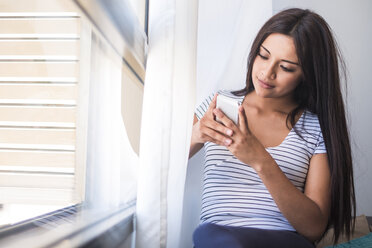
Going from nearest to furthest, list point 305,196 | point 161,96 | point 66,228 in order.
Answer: point 66,228 < point 161,96 < point 305,196

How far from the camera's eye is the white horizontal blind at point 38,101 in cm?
35

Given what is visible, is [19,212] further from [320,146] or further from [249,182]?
[320,146]

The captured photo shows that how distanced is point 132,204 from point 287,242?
415 mm

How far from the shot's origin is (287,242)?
84cm

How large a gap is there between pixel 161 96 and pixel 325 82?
602 mm

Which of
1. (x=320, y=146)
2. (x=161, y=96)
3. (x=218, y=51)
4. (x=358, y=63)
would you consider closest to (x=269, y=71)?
(x=218, y=51)

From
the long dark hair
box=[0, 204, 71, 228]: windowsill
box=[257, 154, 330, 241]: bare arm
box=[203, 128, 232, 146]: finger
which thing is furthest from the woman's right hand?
box=[0, 204, 71, 228]: windowsill

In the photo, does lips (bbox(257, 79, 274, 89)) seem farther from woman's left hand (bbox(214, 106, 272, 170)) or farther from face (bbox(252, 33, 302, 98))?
woman's left hand (bbox(214, 106, 272, 170))

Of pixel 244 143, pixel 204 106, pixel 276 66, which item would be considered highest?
pixel 276 66

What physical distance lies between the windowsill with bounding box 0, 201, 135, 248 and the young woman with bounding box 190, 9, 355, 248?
10.3 inches

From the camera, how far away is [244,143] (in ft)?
2.73

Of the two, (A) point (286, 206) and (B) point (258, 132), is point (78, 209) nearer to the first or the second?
(A) point (286, 206)

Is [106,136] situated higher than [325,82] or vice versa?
[325,82]

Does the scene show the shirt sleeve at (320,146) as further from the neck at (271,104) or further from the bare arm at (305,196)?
the neck at (271,104)
